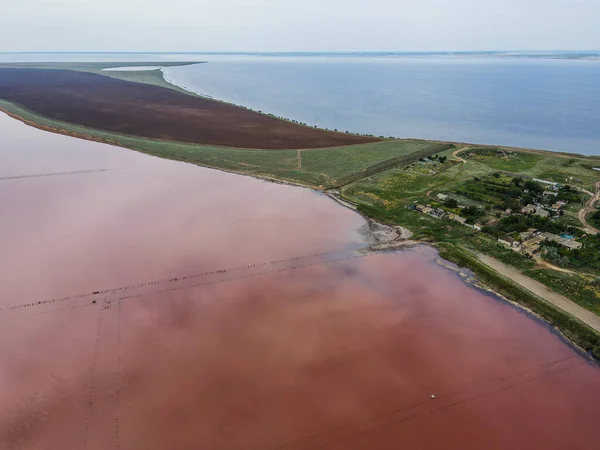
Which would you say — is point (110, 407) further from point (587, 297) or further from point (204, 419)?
point (587, 297)

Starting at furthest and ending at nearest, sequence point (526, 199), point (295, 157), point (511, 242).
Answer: point (295, 157), point (526, 199), point (511, 242)

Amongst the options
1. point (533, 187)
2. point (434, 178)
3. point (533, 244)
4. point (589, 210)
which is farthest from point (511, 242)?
point (434, 178)

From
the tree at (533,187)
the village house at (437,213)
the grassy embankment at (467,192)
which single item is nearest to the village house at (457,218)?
the village house at (437,213)

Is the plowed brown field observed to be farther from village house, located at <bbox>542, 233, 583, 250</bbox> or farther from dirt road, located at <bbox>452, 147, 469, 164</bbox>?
village house, located at <bbox>542, 233, 583, 250</bbox>

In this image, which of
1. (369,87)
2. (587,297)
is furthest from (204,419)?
(369,87)

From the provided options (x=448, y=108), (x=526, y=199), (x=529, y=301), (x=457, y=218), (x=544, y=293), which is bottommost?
(x=529, y=301)

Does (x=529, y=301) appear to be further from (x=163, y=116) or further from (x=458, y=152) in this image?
(x=163, y=116)

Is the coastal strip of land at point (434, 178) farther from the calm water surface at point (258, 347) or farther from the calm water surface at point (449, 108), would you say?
the calm water surface at point (449, 108)
